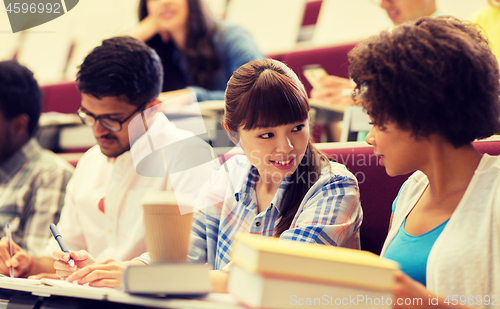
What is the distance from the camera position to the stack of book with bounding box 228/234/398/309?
0.45 metres

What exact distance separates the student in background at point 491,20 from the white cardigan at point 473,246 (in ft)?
3.00

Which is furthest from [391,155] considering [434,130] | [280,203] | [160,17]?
[160,17]

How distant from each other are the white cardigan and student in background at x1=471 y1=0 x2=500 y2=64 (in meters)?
0.91

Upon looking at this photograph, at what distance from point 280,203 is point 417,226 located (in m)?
0.29

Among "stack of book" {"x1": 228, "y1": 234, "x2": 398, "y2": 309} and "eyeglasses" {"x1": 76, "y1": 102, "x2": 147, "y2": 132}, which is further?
"eyeglasses" {"x1": 76, "y1": 102, "x2": 147, "y2": 132}

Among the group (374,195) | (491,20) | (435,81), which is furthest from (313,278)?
(491,20)

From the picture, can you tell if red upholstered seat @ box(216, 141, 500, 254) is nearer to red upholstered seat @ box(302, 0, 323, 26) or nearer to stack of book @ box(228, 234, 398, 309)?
Result: stack of book @ box(228, 234, 398, 309)

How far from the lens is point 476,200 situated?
66cm

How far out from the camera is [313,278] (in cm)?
46

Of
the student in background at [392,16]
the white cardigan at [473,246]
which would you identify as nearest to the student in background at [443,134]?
the white cardigan at [473,246]

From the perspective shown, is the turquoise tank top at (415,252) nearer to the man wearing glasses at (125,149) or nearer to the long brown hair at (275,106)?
the long brown hair at (275,106)

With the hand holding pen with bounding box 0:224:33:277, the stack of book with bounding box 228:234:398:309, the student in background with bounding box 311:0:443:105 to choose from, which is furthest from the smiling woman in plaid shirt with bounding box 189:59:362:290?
the student in background with bounding box 311:0:443:105

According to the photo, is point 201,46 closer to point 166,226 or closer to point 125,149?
point 125,149

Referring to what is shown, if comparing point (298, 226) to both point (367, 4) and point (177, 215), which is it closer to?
point (177, 215)
